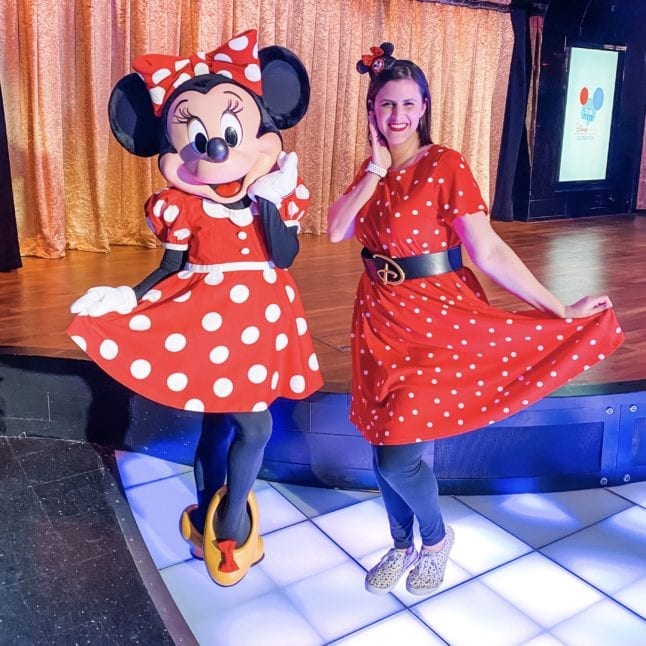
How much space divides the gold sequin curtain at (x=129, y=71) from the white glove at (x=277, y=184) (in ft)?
9.45

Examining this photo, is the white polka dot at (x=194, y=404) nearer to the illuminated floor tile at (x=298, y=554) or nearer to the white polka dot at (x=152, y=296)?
the white polka dot at (x=152, y=296)

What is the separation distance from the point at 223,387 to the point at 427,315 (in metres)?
0.45

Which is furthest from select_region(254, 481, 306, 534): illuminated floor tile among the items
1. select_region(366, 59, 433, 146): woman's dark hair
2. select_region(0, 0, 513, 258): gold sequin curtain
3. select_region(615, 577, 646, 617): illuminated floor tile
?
select_region(0, 0, 513, 258): gold sequin curtain

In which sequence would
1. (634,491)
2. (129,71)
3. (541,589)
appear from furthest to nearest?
(129,71)
(634,491)
(541,589)

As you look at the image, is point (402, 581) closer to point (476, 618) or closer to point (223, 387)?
point (476, 618)

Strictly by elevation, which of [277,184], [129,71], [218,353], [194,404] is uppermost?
[129,71]

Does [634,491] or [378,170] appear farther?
[634,491]

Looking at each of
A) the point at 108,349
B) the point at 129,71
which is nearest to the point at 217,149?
the point at 108,349

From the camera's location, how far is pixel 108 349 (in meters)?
1.55

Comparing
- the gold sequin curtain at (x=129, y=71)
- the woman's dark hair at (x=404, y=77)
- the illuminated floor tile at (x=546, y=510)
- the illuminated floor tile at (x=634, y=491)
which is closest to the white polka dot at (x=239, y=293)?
the woman's dark hair at (x=404, y=77)

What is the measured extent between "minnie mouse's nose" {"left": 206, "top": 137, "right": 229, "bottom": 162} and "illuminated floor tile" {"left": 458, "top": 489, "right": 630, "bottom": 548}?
1255mm

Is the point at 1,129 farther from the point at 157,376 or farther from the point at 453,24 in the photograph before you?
the point at 453,24

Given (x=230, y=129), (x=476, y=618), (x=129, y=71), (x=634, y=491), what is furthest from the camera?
(x=129, y=71)

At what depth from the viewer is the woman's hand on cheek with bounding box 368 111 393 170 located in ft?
5.24
